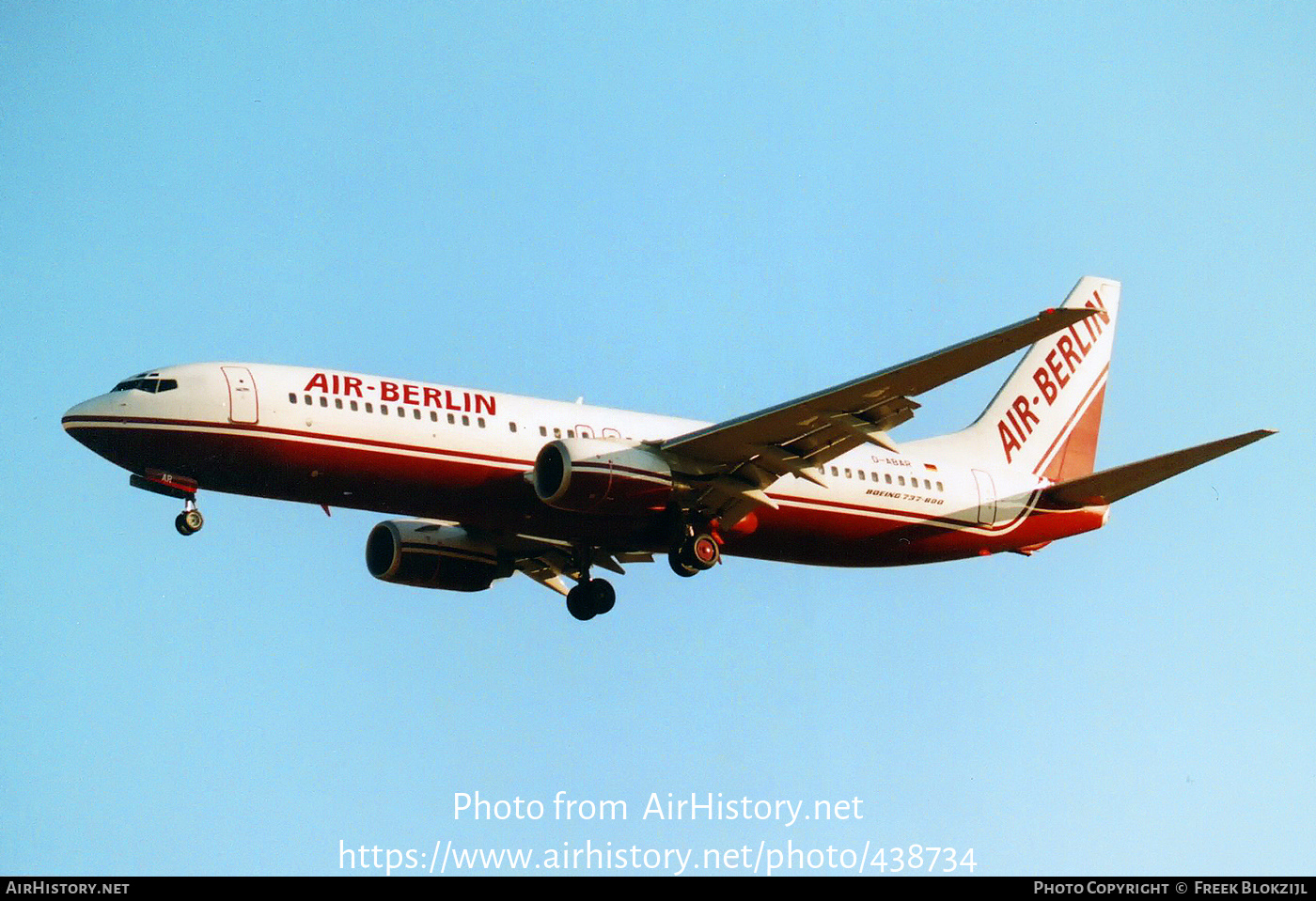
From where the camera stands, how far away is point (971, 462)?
141 ft

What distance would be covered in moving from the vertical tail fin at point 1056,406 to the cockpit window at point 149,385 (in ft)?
65.0

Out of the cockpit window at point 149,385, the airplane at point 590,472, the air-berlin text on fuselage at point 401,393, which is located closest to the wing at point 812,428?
the airplane at point 590,472

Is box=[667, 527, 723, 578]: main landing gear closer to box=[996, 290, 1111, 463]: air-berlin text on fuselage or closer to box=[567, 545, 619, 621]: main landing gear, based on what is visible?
box=[567, 545, 619, 621]: main landing gear

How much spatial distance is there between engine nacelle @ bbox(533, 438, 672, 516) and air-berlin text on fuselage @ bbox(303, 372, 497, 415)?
1.93 meters

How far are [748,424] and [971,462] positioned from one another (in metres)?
9.69

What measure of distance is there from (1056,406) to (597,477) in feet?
A: 54.2

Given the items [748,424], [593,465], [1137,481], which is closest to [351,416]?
[593,465]

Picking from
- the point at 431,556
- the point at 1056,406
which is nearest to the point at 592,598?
the point at 431,556

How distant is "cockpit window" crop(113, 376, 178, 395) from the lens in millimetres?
34594

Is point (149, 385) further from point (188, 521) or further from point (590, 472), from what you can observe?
point (590, 472)

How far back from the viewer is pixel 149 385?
34.8 m
